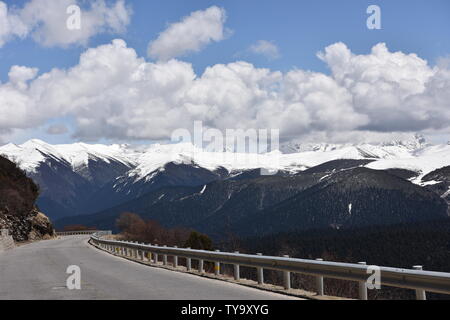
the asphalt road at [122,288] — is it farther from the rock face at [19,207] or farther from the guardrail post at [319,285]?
the rock face at [19,207]

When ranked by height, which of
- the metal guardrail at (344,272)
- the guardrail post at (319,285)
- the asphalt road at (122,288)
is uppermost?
the metal guardrail at (344,272)

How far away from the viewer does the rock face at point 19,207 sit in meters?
63.8

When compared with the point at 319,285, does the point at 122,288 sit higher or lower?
lower

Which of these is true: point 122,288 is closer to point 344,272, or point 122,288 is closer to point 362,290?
point 344,272

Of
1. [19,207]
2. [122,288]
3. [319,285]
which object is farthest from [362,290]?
[19,207]

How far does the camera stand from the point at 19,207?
68000mm

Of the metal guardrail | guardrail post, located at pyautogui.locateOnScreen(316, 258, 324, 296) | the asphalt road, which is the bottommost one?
the asphalt road

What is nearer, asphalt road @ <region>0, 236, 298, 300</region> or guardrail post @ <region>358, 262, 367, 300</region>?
guardrail post @ <region>358, 262, 367, 300</region>

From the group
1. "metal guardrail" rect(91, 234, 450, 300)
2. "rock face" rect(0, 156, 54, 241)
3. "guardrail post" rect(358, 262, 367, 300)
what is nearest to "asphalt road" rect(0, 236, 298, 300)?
"metal guardrail" rect(91, 234, 450, 300)

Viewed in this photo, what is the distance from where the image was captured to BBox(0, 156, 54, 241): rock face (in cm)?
6378

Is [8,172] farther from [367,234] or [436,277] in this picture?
[367,234]

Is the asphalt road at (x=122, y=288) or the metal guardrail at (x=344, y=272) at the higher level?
the metal guardrail at (x=344, y=272)

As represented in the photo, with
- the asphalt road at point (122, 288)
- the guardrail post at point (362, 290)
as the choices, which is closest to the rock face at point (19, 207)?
the asphalt road at point (122, 288)

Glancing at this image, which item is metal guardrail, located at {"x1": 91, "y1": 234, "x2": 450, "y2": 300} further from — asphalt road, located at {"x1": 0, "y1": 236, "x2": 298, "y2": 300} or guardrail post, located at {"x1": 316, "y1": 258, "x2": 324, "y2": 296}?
asphalt road, located at {"x1": 0, "y1": 236, "x2": 298, "y2": 300}
